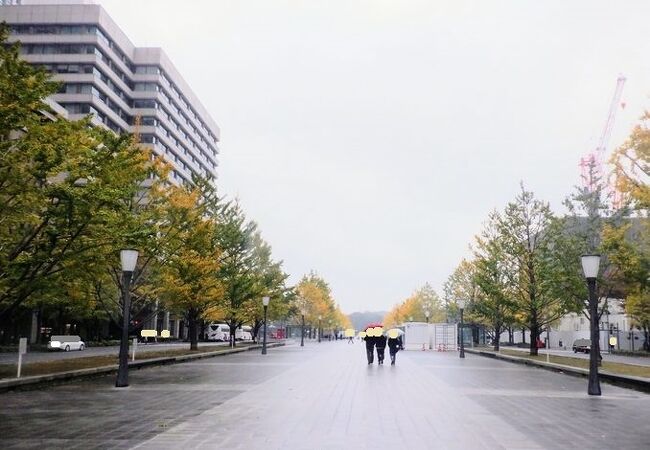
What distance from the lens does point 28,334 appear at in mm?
46656

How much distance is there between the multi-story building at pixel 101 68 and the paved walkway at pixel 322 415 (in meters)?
57.9

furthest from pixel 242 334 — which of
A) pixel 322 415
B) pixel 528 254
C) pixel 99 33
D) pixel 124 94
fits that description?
pixel 322 415

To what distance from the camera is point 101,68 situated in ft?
242

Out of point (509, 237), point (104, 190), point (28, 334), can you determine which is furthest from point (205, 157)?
point (104, 190)

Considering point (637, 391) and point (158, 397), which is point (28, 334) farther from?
point (637, 391)

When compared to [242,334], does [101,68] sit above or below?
above

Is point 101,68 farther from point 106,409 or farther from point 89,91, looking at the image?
point 106,409

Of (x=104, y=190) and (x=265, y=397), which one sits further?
(x=104, y=190)

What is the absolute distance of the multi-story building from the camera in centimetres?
7169

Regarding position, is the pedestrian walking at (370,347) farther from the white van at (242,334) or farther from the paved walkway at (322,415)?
the white van at (242,334)

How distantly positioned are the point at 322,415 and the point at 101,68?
73.2 metres

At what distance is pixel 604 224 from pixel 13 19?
245ft

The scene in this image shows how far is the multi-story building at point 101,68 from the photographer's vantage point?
71688mm

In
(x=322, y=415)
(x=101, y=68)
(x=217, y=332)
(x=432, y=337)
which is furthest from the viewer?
(x=101, y=68)
